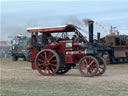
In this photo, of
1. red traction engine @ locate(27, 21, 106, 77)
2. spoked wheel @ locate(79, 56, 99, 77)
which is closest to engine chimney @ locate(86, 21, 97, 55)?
red traction engine @ locate(27, 21, 106, 77)

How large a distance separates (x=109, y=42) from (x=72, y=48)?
10055 millimetres

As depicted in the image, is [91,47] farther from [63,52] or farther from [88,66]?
[63,52]

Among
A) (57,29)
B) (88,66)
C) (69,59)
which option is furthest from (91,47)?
(57,29)

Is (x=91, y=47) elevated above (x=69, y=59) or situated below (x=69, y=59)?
above

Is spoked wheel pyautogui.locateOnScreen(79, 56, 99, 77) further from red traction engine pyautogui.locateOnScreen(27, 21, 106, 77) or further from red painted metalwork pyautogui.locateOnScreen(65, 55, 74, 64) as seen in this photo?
red painted metalwork pyautogui.locateOnScreen(65, 55, 74, 64)

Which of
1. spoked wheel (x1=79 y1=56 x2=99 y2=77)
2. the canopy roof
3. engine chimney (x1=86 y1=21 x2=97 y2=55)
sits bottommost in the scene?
spoked wheel (x1=79 y1=56 x2=99 y2=77)

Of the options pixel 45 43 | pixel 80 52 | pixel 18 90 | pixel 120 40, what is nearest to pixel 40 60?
pixel 45 43

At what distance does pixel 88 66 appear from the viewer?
10945 mm

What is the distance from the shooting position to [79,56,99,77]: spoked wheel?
1095 cm

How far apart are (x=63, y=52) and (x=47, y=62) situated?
0.80 m

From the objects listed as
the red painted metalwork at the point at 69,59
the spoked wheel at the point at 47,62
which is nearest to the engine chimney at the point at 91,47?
the red painted metalwork at the point at 69,59

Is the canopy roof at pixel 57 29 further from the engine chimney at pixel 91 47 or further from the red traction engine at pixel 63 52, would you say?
the engine chimney at pixel 91 47

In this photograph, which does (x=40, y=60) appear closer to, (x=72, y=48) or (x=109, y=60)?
(x=72, y=48)

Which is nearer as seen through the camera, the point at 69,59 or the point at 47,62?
the point at 69,59
